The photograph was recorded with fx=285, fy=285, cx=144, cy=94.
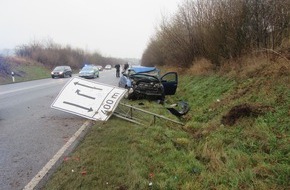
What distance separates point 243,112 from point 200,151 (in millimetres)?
1837

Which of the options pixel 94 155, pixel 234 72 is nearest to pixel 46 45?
pixel 234 72

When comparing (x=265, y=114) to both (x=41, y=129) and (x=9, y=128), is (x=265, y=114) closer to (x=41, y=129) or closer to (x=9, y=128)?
(x=41, y=129)

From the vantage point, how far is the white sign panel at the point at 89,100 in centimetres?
834

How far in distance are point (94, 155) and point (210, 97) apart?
614 centimetres

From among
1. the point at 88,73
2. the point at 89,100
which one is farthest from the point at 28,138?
the point at 88,73

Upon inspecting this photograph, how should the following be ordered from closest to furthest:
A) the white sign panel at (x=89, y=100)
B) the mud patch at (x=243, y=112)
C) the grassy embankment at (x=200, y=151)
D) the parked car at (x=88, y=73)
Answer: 1. the grassy embankment at (x=200, y=151)
2. the mud patch at (x=243, y=112)
3. the white sign panel at (x=89, y=100)
4. the parked car at (x=88, y=73)

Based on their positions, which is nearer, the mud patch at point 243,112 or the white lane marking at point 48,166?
the white lane marking at point 48,166

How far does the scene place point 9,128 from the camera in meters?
7.43

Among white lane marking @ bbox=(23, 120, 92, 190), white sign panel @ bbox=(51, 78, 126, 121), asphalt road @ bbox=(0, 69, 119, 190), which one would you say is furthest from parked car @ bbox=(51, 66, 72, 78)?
white lane marking @ bbox=(23, 120, 92, 190)

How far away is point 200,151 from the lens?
17.6ft

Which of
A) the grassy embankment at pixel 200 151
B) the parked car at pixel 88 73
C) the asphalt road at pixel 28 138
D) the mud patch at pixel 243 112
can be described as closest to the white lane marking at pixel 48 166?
the asphalt road at pixel 28 138

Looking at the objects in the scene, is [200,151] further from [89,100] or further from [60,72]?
[60,72]

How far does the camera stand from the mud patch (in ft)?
20.3

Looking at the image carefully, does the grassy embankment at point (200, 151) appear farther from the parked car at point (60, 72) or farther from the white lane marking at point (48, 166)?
the parked car at point (60, 72)
